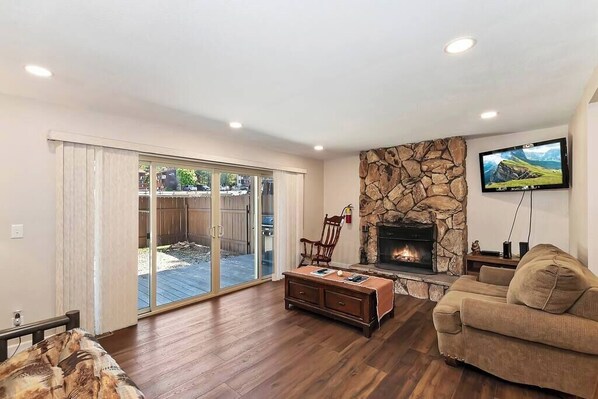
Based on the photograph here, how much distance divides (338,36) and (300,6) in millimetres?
336

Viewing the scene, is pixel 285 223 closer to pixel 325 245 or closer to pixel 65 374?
pixel 325 245

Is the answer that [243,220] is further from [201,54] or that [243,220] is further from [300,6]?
[300,6]

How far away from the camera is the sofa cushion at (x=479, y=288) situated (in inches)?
110

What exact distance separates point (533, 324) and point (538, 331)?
0.05 m

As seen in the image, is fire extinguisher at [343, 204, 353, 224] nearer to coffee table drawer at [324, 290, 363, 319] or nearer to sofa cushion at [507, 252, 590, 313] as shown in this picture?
coffee table drawer at [324, 290, 363, 319]

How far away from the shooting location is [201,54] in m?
1.79

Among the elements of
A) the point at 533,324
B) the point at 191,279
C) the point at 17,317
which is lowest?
the point at 191,279

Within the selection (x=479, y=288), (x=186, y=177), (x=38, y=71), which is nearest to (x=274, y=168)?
(x=186, y=177)

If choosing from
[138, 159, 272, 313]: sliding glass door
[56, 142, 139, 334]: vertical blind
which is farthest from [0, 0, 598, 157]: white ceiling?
[138, 159, 272, 313]: sliding glass door

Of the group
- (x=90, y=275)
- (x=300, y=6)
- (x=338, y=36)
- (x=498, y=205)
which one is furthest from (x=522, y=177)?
(x=90, y=275)

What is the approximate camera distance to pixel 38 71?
203 cm

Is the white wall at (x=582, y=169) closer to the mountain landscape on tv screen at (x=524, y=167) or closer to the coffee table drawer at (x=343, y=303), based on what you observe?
the mountain landscape on tv screen at (x=524, y=167)

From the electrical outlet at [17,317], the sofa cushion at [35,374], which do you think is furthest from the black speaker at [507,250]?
the electrical outlet at [17,317]

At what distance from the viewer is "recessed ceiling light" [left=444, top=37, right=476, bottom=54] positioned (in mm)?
1642
